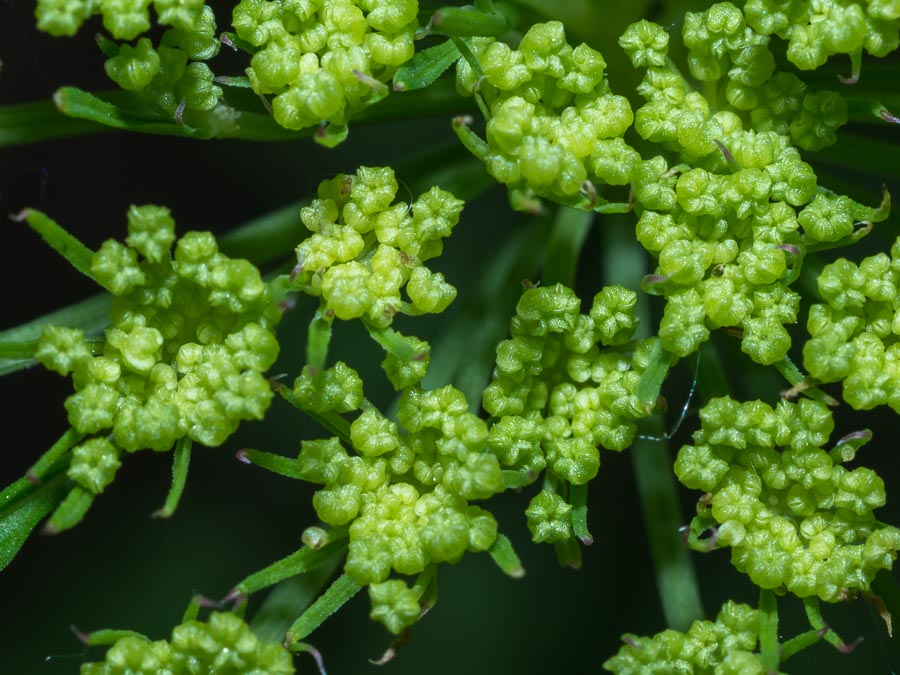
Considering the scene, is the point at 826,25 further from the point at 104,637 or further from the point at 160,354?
the point at 104,637

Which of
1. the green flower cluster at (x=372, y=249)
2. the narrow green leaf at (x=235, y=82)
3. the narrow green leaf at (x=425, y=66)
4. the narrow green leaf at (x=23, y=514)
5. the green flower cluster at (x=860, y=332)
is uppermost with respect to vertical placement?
the narrow green leaf at (x=425, y=66)

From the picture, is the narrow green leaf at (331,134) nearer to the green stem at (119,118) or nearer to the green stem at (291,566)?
the green stem at (119,118)

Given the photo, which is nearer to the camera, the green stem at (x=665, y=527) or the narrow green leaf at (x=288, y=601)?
the narrow green leaf at (x=288, y=601)

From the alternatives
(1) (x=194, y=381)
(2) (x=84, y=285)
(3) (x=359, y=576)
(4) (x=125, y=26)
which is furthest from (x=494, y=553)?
(2) (x=84, y=285)

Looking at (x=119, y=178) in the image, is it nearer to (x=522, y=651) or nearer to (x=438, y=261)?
(x=438, y=261)

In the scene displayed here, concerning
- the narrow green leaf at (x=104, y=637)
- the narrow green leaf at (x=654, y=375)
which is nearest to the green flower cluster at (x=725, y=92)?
the narrow green leaf at (x=654, y=375)
